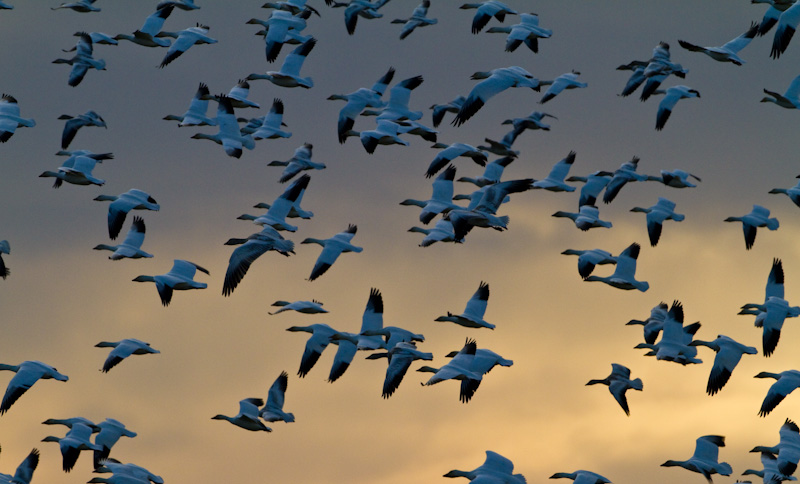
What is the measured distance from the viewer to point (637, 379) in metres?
36.9

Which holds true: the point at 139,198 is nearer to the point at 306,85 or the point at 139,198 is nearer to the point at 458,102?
the point at 306,85

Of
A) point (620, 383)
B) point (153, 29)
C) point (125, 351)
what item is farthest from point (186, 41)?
point (620, 383)

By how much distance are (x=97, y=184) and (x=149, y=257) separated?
7.33 ft

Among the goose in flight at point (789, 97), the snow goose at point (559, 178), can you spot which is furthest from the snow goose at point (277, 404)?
the goose in flight at point (789, 97)

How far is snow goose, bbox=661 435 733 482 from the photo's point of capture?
36562 mm

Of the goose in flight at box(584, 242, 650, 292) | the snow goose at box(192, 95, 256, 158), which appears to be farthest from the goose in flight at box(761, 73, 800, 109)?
the snow goose at box(192, 95, 256, 158)

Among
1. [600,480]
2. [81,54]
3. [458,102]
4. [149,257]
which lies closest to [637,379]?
[600,480]

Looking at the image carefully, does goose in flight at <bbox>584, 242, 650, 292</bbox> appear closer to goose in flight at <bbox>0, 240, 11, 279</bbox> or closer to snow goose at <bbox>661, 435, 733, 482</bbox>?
snow goose at <bbox>661, 435, 733, 482</bbox>

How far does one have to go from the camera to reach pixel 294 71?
1534 inches

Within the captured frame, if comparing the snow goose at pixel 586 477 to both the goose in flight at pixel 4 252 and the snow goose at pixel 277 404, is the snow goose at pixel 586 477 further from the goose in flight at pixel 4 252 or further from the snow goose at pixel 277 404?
the goose in flight at pixel 4 252

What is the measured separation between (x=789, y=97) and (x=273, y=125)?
13211mm

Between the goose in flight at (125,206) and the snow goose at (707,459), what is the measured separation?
14040 mm

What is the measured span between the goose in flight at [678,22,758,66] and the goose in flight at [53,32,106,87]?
15.8 m

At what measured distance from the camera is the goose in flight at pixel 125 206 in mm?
37531
